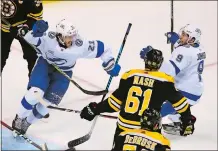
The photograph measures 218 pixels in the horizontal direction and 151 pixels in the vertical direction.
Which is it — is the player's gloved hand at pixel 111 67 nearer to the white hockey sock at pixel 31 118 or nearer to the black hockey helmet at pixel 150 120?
the white hockey sock at pixel 31 118

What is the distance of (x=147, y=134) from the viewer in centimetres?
253

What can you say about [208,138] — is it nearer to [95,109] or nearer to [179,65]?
[179,65]

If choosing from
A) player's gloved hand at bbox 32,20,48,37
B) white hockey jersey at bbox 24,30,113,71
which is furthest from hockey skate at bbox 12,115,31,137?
player's gloved hand at bbox 32,20,48,37

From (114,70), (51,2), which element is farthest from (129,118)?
(51,2)

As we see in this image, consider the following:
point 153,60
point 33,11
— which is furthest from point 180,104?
point 33,11

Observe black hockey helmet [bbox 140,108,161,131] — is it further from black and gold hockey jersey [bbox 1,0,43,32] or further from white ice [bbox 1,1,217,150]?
black and gold hockey jersey [bbox 1,0,43,32]

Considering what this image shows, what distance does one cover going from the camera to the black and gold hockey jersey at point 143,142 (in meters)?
2.50

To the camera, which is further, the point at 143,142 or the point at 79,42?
the point at 79,42

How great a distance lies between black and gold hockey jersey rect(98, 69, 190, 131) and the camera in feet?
9.66

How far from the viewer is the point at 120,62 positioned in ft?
18.0

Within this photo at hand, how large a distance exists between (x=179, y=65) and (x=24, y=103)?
3.35 ft

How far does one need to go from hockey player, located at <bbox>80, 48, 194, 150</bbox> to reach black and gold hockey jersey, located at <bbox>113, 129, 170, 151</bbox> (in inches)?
15.8

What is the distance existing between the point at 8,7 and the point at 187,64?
4.28ft

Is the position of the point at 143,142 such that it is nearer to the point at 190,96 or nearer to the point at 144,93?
the point at 144,93
